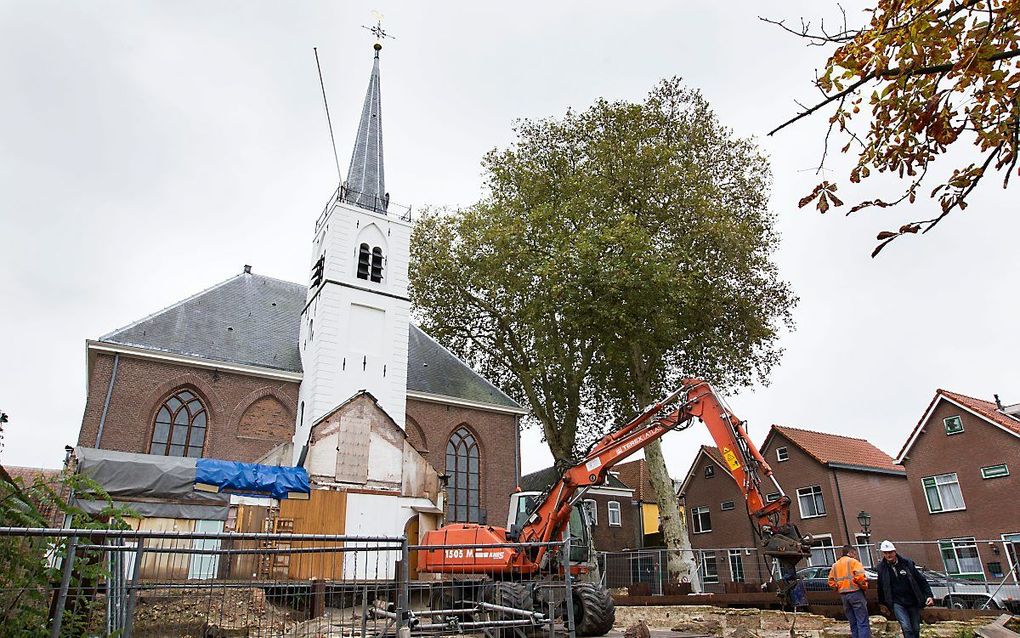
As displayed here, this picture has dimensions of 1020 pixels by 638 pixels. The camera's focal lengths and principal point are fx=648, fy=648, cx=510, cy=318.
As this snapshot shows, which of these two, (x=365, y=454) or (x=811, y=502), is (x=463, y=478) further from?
(x=811, y=502)

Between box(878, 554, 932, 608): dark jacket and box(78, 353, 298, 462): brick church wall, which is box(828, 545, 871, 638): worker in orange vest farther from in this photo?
box(78, 353, 298, 462): brick church wall

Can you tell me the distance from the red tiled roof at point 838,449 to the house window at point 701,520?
634 cm

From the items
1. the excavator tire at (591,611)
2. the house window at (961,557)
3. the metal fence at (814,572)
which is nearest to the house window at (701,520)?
the metal fence at (814,572)

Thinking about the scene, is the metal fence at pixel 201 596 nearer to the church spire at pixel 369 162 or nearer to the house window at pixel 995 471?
the church spire at pixel 369 162

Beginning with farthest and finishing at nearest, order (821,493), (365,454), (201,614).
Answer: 1. (821,493)
2. (365,454)
3. (201,614)

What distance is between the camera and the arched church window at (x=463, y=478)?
25109 millimetres

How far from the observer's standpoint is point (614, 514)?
3428 centimetres

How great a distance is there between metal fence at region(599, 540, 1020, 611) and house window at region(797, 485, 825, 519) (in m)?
5.88

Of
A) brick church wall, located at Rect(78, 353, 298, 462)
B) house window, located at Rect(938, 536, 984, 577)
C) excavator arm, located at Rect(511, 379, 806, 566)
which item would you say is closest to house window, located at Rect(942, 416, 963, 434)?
house window, located at Rect(938, 536, 984, 577)

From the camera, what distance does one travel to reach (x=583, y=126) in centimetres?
2498

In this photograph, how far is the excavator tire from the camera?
33.7 feet

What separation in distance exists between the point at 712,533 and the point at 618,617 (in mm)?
21256

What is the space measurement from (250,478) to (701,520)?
86.7ft

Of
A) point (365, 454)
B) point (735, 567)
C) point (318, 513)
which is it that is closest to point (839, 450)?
point (735, 567)
